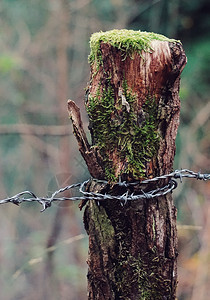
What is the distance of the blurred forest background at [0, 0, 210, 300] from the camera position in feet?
14.1

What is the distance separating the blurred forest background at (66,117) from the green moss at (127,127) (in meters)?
2.34

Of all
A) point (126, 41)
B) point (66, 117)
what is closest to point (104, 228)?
point (126, 41)

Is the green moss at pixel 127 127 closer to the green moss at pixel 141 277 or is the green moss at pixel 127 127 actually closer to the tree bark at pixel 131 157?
the tree bark at pixel 131 157

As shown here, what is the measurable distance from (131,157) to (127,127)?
4.4 inches

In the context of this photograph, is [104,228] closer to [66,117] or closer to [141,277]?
[141,277]

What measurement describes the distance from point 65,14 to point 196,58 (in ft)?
5.82

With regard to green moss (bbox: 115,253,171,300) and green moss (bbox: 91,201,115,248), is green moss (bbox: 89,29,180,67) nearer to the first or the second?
green moss (bbox: 91,201,115,248)

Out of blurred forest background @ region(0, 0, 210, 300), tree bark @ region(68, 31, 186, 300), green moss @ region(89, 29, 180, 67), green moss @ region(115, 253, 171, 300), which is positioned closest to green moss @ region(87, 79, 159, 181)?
tree bark @ region(68, 31, 186, 300)

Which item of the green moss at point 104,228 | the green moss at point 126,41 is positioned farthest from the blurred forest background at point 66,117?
the green moss at point 126,41

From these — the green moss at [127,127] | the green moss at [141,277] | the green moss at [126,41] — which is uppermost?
the green moss at [126,41]

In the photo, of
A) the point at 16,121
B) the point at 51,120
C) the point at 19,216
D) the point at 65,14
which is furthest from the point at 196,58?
the point at 19,216

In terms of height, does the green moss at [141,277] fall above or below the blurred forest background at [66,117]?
below

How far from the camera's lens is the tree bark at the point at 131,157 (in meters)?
1.25

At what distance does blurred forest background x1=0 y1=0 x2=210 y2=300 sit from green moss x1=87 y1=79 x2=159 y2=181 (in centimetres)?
234
